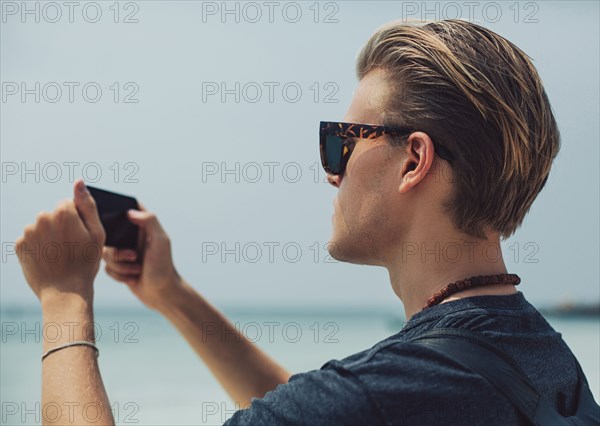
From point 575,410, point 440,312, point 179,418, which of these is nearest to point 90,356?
point 440,312

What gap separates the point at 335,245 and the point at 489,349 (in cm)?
49

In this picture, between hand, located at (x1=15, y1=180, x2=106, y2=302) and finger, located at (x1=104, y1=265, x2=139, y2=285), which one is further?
finger, located at (x1=104, y1=265, x2=139, y2=285)

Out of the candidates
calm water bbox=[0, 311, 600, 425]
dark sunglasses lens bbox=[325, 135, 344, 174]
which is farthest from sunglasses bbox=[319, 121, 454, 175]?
calm water bbox=[0, 311, 600, 425]

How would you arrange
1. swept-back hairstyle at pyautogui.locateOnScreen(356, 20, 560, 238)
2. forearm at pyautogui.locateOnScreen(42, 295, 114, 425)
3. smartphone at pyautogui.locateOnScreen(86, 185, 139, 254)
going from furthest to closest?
smartphone at pyautogui.locateOnScreen(86, 185, 139, 254)
swept-back hairstyle at pyautogui.locateOnScreen(356, 20, 560, 238)
forearm at pyautogui.locateOnScreen(42, 295, 114, 425)

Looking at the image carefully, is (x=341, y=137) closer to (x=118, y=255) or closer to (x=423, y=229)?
(x=423, y=229)

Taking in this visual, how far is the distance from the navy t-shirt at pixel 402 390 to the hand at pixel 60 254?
514mm

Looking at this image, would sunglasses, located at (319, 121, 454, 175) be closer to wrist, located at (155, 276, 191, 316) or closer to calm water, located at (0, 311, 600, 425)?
wrist, located at (155, 276, 191, 316)

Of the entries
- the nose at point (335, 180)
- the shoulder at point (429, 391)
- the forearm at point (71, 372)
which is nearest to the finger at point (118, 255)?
the forearm at point (71, 372)

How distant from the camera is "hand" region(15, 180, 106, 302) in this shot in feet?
4.99

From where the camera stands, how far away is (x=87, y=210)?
1.61m

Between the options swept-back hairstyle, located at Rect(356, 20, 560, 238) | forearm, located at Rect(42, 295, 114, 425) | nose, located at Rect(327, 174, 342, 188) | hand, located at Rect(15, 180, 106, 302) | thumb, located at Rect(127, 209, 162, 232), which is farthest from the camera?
thumb, located at Rect(127, 209, 162, 232)

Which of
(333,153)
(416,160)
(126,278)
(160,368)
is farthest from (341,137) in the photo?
(160,368)

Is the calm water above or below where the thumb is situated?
below

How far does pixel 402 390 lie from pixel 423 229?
15.7 inches
